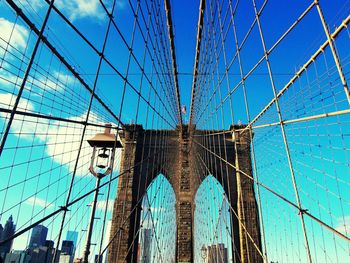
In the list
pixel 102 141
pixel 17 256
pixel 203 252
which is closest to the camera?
pixel 17 256

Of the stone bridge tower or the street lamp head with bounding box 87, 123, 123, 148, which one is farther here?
the stone bridge tower

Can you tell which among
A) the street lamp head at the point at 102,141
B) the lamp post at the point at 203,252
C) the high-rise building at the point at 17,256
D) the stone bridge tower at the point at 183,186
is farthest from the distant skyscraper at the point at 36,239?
the lamp post at the point at 203,252

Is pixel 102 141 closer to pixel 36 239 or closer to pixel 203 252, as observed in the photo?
pixel 36 239

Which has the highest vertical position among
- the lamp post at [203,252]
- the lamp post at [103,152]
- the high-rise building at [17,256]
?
the lamp post at [103,152]

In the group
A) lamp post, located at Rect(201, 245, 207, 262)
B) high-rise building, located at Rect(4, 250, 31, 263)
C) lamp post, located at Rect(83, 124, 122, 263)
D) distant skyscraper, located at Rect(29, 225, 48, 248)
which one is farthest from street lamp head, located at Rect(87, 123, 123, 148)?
lamp post, located at Rect(201, 245, 207, 262)

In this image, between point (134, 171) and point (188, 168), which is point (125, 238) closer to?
point (134, 171)

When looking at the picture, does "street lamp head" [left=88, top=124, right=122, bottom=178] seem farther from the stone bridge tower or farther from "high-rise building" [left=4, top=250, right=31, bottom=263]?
the stone bridge tower

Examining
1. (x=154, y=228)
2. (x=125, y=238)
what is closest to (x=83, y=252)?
(x=154, y=228)

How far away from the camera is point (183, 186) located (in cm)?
1239

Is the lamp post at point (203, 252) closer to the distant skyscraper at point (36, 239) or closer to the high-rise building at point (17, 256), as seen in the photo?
the distant skyscraper at point (36, 239)

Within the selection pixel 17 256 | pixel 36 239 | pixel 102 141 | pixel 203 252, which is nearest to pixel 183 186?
pixel 203 252

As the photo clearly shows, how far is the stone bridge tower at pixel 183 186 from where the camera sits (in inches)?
428

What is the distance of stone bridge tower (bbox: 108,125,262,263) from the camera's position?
10875mm

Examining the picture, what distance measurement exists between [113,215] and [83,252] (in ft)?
30.9
